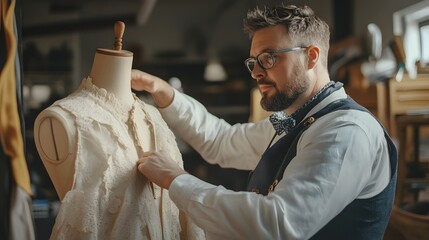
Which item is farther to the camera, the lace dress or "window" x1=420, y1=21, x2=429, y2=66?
"window" x1=420, y1=21, x2=429, y2=66

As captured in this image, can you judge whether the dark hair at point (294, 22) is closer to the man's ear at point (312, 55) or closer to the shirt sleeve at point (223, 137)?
the man's ear at point (312, 55)

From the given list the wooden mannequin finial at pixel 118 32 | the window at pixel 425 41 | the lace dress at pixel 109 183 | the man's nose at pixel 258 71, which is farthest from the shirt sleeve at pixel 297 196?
the window at pixel 425 41

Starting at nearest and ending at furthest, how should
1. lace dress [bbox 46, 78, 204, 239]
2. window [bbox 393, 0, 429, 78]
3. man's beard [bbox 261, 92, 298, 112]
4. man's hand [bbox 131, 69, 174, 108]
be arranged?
lace dress [bbox 46, 78, 204, 239] → man's beard [bbox 261, 92, 298, 112] → man's hand [bbox 131, 69, 174, 108] → window [bbox 393, 0, 429, 78]

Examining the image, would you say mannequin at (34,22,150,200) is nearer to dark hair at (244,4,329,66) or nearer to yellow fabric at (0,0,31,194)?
yellow fabric at (0,0,31,194)

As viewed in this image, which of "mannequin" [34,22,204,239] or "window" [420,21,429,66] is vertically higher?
"window" [420,21,429,66]

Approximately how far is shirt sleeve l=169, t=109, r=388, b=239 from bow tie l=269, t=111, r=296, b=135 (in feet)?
0.48

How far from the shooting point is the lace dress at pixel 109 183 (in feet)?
4.32

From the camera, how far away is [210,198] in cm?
135

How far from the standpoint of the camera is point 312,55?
5.02ft

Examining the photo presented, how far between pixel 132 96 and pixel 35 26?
2974mm

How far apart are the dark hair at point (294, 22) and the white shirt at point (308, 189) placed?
20 cm

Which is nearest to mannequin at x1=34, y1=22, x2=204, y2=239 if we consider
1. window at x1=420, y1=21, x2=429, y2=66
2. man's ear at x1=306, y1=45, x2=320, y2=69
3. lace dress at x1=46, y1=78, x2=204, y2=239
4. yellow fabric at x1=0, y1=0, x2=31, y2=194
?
lace dress at x1=46, y1=78, x2=204, y2=239

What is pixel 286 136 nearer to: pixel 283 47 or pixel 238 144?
pixel 283 47

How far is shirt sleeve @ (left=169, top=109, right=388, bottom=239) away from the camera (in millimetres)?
1322
